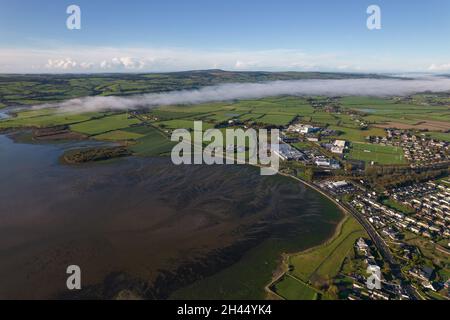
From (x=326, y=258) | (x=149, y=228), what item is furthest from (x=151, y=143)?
(x=326, y=258)

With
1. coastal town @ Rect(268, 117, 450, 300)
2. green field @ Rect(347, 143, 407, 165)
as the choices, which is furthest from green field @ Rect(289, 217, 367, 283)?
green field @ Rect(347, 143, 407, 165)

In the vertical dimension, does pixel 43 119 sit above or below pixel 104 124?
above

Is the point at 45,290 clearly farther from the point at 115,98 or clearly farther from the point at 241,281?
the point at 115,98

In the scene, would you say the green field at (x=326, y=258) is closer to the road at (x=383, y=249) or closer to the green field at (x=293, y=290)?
the green field at (x=293, y=290)

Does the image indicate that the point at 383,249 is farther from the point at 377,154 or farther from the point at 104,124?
the point at 104,124

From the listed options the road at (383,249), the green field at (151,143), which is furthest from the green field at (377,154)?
the green field at (151,143)
